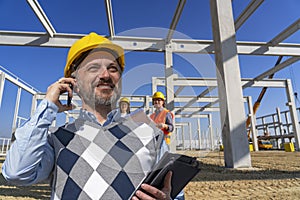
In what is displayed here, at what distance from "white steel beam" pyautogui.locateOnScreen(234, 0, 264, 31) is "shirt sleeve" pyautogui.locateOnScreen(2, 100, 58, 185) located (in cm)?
505

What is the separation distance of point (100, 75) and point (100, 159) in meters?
0.26

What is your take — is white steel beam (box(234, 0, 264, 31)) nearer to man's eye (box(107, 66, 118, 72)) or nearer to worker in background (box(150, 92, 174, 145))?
worker in background (box(150, 92, 174, 145))

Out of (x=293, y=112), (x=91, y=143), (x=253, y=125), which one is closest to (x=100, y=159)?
(x=91, y=143)

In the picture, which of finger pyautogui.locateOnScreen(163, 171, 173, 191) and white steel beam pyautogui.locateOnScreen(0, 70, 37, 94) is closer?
finger pyautogui.locateOnScreen(163, 171, 173, 191)

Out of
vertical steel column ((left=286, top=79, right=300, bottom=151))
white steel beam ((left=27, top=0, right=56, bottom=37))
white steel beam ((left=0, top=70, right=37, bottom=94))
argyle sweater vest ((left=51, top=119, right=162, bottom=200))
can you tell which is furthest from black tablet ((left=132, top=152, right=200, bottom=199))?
vertical steel column ((left=286, top=79, right=300, bottom=151))

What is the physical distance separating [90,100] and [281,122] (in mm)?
15848

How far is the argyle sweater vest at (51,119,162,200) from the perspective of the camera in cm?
60

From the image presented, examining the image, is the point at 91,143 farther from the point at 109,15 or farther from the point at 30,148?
the point at 109,15

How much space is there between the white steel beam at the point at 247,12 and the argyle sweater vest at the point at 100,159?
16.1ft

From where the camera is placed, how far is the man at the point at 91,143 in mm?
586

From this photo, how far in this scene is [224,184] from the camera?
243 centimetres

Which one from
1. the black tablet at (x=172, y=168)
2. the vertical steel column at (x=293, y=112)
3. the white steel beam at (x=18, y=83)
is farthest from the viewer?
the vertical steel column at (x=293, y=112)

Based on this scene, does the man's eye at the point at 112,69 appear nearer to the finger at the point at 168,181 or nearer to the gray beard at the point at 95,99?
the gray beard at the point at 95,99

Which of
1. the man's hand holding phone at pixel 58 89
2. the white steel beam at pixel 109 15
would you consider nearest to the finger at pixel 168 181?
the man's hand holding phone at pixel 58 89
